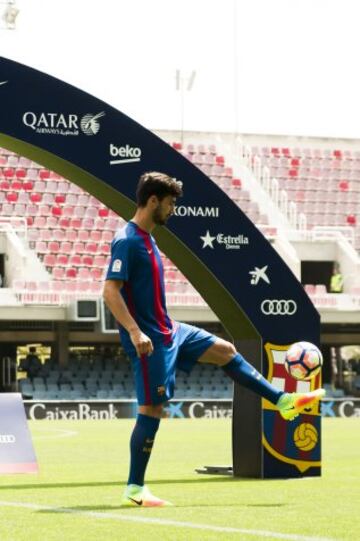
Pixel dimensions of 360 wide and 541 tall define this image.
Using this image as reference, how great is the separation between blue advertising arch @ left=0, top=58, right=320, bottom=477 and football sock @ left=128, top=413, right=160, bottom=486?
2424 mm

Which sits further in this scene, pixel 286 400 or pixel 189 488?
pixel 189 488

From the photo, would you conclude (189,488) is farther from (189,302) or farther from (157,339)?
(189,302)

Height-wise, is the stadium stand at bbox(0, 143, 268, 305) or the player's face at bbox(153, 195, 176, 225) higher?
the stadium stand at bbox(0, 143, 268, 305)

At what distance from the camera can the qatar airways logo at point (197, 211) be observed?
1016 cm

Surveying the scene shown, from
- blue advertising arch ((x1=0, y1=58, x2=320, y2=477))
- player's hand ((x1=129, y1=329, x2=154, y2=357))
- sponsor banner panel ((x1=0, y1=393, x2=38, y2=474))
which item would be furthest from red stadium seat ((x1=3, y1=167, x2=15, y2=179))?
player's hand ((x1=129, y1=329, x2=154, y2=357))

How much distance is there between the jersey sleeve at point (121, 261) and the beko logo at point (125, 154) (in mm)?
2152

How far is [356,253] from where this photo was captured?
4084 cm

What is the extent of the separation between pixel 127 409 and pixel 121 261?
23.4 metres

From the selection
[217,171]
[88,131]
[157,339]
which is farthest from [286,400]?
[217,171]

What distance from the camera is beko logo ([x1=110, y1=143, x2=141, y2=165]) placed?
391 inches

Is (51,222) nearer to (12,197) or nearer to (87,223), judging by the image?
(87,223)

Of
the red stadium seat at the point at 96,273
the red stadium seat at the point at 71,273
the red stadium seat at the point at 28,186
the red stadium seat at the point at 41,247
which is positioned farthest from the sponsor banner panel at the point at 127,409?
the red stadium seat at the point at 28,186

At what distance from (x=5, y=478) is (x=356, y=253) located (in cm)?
3112

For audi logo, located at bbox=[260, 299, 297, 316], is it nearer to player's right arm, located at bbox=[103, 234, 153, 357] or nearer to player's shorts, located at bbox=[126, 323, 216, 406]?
player's shorts, located at bbox=[126, 323, 216, 406]
